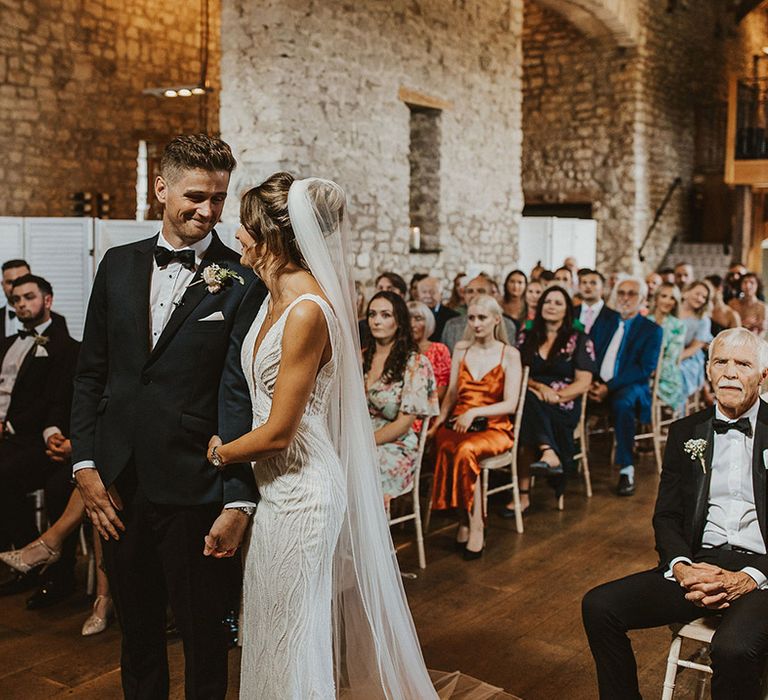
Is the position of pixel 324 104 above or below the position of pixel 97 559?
above

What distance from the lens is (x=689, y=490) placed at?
2834 millimetres

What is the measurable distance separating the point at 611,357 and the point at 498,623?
3139mm

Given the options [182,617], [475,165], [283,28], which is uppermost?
[283,28]

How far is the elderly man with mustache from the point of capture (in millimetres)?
2602

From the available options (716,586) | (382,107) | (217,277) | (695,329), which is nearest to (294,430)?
(217,277)

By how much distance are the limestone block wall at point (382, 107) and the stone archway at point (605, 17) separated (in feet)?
6.81

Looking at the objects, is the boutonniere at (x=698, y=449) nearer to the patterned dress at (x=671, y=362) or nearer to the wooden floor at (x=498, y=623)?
the wooden floor at (x=498, y=623)

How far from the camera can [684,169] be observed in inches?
596

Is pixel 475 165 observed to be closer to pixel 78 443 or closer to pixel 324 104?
pixel 324 104

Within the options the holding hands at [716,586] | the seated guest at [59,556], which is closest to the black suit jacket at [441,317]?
the seated guest at [59,556]

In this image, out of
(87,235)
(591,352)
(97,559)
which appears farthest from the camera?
(87,235)

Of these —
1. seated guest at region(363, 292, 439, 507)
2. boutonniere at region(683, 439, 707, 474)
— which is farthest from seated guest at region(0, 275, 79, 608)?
boutonniere at region(683, 439, 707, 474)

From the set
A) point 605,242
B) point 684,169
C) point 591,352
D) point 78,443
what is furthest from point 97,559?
point 684,169

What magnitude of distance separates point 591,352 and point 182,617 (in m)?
3.88
